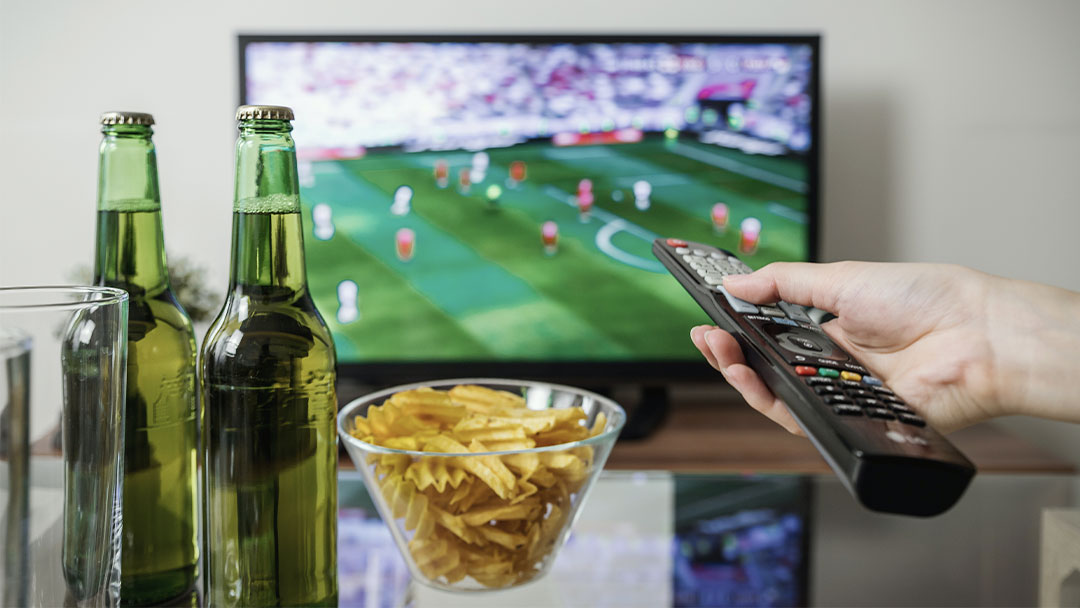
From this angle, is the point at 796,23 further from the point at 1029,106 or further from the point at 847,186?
the point at 1029,106

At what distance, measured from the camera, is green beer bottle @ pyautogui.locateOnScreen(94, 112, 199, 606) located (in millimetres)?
513

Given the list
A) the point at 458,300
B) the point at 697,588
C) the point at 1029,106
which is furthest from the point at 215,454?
the point at 1029,106

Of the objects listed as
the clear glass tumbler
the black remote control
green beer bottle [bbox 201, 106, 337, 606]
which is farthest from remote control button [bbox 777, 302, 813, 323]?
the clear glass tumbler

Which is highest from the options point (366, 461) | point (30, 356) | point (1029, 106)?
point (1029, 106)

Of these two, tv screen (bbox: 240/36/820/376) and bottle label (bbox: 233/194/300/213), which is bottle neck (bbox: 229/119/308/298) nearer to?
bottle label (bbox: 233/194/300/213)

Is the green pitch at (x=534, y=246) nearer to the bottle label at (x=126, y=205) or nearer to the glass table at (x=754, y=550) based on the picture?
the glass table at (x=754, y=550)

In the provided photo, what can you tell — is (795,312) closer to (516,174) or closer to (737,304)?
(737,304)

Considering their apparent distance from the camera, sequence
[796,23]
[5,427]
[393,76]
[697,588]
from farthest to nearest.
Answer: [796,23] → [393,76] → [697,588] → [5,427]

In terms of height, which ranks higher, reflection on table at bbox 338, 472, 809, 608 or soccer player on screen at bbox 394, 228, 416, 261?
soccer player on screen at bbox 394, 228, 416, 261

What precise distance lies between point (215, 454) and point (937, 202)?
187 centimetres

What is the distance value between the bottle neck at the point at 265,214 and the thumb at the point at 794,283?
0.31 meters

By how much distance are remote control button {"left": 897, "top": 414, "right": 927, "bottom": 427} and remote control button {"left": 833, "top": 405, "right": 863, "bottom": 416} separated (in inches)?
0.8

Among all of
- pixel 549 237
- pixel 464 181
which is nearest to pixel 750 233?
pixel 549 237

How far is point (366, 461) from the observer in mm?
569
